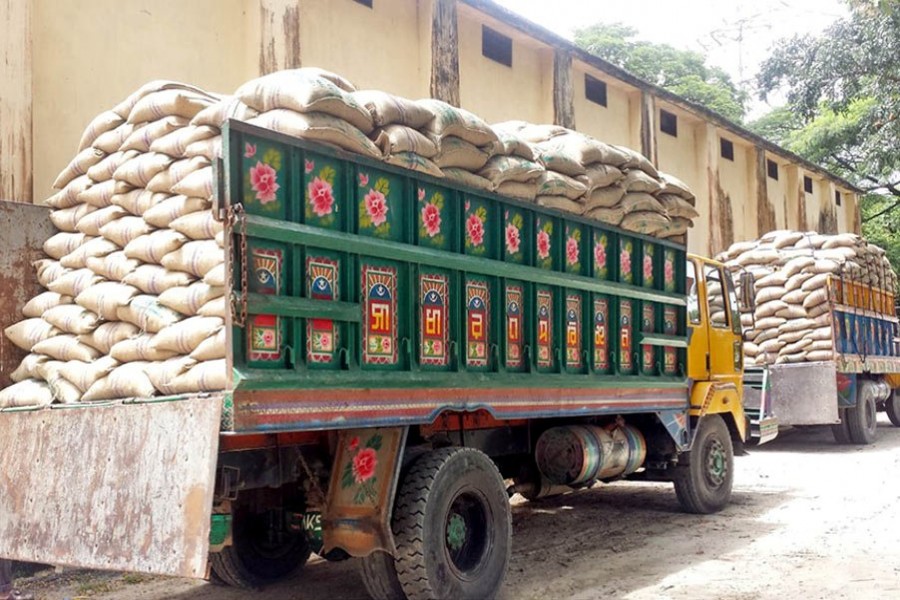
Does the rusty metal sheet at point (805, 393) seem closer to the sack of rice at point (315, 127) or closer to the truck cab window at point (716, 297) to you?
the truck cab window at point (716, 297)

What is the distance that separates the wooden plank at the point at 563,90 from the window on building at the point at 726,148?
20.2ft

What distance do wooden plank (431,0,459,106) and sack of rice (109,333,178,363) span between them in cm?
720

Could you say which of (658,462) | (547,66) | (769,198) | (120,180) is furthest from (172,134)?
(769,198)

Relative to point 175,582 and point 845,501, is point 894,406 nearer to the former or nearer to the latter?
point 845,501

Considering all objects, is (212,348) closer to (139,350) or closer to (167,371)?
(167,371)

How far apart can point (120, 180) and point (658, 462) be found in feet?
14.8

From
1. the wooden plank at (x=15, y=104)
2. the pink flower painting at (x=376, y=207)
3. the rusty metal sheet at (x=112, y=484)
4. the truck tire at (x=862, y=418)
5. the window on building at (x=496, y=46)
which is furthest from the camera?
the truck tire at (x=862, y=418)

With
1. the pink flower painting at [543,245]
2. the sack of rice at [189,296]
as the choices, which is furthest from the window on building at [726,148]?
the sack of rice at [189,296]

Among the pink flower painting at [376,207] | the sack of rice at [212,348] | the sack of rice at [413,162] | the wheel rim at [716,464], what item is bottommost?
the wheel rim at [716,464]

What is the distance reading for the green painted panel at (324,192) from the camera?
13.2ft

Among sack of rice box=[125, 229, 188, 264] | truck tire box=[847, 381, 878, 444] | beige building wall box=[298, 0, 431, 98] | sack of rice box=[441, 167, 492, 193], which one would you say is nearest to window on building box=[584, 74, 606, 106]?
beige building wall box=[298, 0, 431, 98]

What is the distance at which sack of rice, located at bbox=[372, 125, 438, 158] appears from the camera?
4426mm

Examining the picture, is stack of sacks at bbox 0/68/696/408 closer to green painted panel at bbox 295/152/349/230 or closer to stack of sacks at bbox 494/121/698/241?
green painted panel at bbox 295/152/349/230

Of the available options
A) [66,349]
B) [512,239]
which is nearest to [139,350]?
[66,349]
